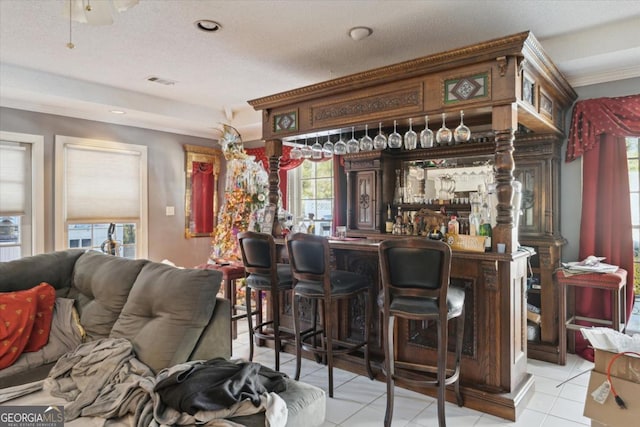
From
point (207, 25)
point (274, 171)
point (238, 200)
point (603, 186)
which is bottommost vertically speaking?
point (238, 200)

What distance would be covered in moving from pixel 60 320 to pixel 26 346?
212mm

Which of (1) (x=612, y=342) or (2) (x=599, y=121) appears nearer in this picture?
(1) (x=612, y=342)

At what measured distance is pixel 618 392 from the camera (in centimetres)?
178

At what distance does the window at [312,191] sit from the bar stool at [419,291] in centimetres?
309

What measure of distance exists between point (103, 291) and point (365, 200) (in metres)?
3.03

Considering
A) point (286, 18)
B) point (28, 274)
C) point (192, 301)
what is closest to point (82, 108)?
point (28, 274)

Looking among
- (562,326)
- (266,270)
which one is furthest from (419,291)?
(562,326)

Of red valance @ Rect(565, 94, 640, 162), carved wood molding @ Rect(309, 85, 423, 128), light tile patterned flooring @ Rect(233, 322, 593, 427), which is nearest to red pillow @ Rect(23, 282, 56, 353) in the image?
light tile patterned flooring @ Rect(233, 322, 593, 427)

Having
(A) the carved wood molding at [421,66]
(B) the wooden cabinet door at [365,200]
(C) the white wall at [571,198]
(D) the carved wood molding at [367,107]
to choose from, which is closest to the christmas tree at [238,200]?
(B) the wooden cabinet door at [365,200]

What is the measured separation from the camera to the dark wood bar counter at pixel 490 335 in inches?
100

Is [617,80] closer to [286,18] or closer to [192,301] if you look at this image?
[286,18]

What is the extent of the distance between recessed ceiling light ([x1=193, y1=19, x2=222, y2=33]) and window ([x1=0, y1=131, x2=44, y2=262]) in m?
2.74

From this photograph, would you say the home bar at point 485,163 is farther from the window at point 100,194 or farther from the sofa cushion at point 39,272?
the window at point 100,194

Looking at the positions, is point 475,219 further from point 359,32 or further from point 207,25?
point 207,25
